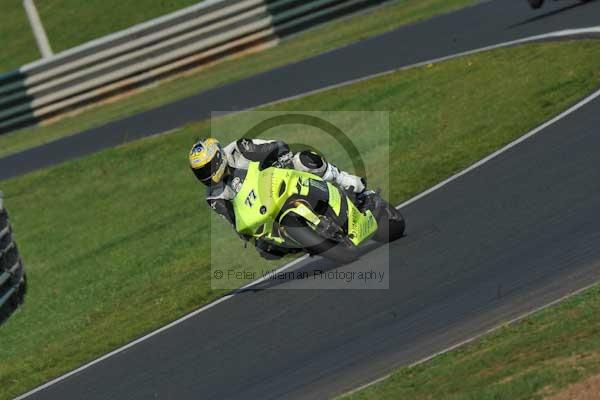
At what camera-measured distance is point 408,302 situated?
9227 mm

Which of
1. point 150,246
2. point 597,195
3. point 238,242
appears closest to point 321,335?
point 597,195

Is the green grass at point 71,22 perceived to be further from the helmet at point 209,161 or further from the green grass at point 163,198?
the helmet at point 209,161

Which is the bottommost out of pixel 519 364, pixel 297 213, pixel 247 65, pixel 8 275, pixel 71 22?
pixel 519 364

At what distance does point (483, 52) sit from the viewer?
17031mm

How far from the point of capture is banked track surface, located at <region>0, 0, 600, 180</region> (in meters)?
18.2

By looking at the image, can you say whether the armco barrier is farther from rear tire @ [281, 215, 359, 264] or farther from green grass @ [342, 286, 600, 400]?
green grass @ [342, 286, 600, 400]

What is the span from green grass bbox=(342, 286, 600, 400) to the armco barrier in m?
15.1

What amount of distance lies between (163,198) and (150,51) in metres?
6.66

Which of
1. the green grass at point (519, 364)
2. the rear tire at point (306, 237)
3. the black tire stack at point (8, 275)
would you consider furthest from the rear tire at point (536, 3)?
the green grass at point (519, 364)

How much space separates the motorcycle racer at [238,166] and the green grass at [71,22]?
15441 mm

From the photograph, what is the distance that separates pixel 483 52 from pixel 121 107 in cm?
801

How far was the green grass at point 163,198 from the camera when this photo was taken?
39.8 feet

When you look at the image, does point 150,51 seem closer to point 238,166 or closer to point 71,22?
point 71,22

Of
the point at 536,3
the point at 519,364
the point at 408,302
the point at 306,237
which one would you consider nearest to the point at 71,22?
the point at 536,3
